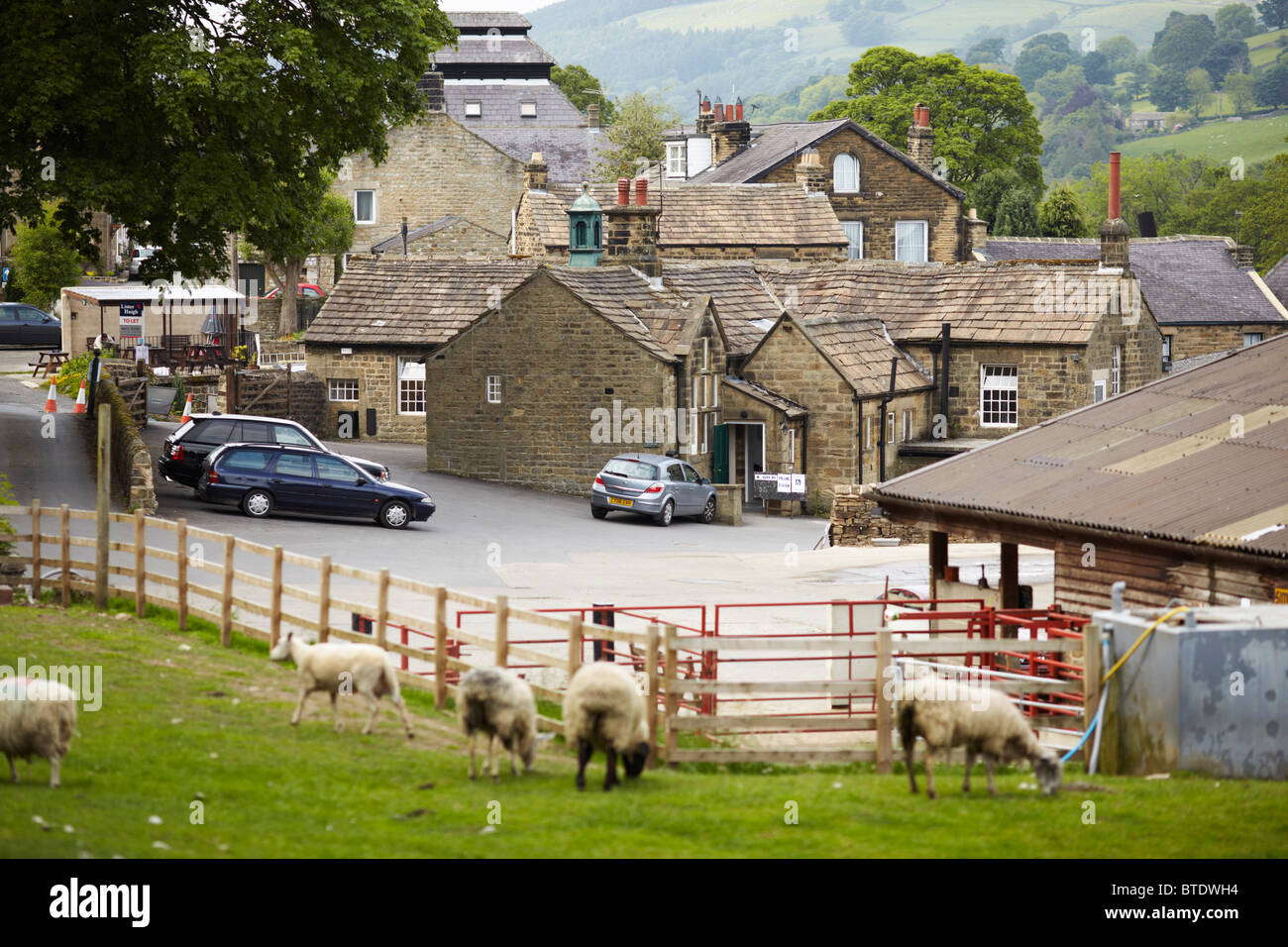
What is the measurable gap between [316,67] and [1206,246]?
60.3 m

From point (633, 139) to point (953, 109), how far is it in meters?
21.4

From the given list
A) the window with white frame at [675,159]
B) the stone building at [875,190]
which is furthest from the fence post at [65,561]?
the window with white frame at [675,159]

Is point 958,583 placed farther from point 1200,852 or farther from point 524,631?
point 1200,852

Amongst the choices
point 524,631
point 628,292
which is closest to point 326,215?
point 628,292

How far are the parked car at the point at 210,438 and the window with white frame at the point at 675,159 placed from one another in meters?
51.6

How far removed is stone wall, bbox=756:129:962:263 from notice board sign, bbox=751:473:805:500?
1303 inches

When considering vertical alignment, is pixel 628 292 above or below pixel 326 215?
below

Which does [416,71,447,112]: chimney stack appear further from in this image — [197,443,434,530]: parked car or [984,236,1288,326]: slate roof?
[197,443,434,530]: parked car

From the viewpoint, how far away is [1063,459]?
69.1 feet

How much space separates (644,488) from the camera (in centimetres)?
3922

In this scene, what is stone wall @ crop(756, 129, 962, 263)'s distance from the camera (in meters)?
74.7

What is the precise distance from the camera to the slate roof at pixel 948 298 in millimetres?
50969

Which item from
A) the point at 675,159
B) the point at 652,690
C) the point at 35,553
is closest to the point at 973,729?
the point at 652,690
